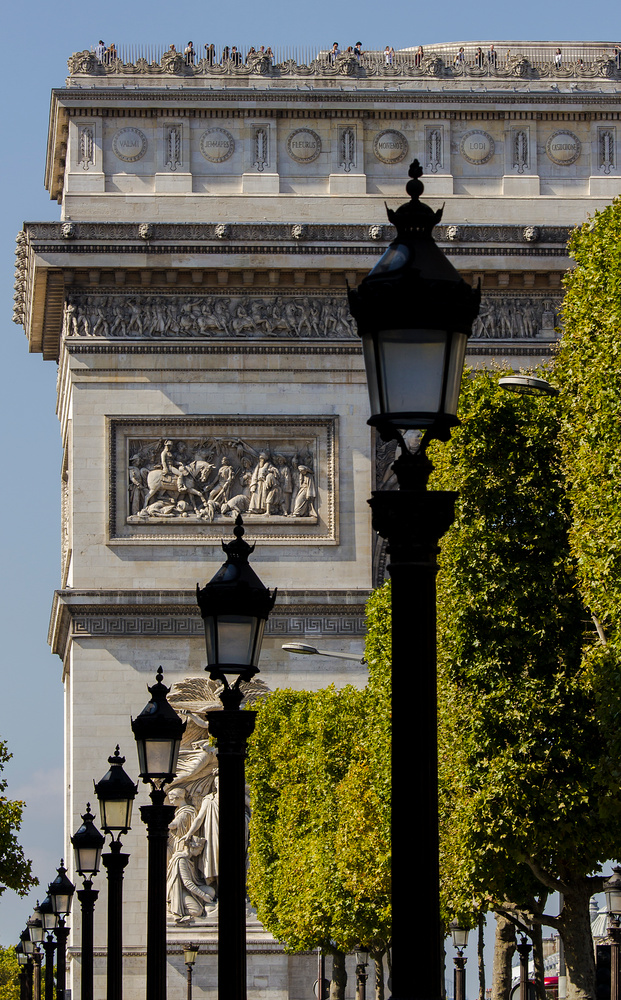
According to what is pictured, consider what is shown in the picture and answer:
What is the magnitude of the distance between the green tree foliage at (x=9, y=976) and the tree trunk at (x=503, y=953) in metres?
61.4

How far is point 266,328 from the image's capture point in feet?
150

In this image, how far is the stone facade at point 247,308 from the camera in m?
44.6

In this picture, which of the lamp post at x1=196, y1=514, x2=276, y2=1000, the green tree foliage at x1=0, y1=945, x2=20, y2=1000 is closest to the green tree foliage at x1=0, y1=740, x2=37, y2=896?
the lamp post at x1=196, y1=514, x2=276, y2=1000

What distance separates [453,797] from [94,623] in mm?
18695

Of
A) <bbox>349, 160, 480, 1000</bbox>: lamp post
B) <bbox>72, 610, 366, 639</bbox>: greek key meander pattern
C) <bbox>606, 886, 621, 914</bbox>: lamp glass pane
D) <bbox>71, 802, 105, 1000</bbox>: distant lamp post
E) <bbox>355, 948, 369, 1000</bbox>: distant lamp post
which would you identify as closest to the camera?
<bbox>349, 160, 480, 1000</bbox>: lamp post

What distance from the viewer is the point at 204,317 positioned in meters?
45.8

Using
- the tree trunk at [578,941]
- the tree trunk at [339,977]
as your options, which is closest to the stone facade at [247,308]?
the tree trunk at [339,977]

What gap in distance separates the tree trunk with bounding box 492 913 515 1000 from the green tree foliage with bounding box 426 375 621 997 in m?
11.6

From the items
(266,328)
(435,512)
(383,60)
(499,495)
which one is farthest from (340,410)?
(435,512)

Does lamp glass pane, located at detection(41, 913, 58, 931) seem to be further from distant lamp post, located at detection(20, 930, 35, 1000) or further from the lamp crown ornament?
the lamp crown ornament

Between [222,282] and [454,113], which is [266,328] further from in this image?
[454,113]

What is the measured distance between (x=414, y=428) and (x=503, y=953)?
3172cm

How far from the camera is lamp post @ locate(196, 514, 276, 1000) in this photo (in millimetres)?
14141

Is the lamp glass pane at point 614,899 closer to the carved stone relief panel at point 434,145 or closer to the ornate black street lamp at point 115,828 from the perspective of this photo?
the ornate black street lamp at point 115,828
